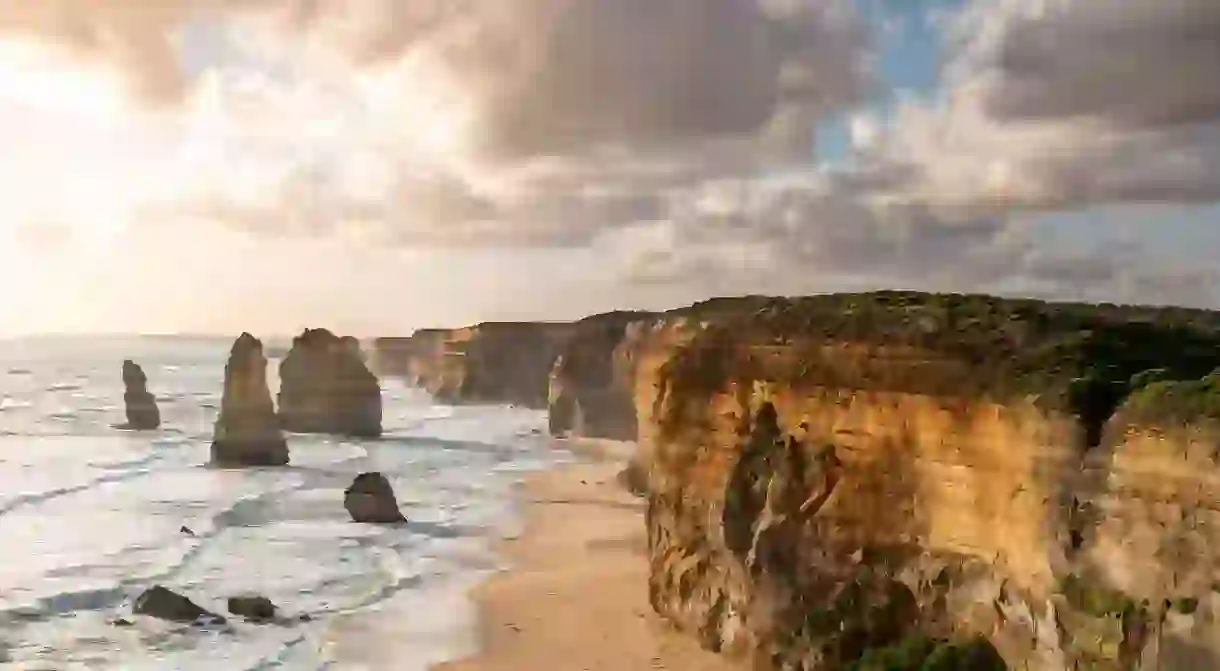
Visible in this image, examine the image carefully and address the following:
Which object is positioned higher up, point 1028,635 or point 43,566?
point 1028,635

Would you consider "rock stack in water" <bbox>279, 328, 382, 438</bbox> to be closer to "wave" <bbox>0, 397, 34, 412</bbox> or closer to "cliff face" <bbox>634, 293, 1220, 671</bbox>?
"wave" <bbox>0, 397, 34, 412</bbox>

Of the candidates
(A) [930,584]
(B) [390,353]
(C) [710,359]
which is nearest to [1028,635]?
(A) [930,584]

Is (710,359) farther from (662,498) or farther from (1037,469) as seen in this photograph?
(1037,469)

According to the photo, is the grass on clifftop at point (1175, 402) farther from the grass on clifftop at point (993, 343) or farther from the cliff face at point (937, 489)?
the grass on clifftop at point (993, 343)

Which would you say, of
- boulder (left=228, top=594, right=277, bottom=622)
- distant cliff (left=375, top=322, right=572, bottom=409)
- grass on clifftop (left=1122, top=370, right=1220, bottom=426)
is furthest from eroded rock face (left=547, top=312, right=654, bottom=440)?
grass on clifftop (left=1122, top=370, right=1220, bottom=426)

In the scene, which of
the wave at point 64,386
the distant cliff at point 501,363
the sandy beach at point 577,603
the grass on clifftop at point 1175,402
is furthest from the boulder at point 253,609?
the wave at point 64,386

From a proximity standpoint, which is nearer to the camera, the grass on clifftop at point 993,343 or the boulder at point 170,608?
the grass on clifftop at point 993,343
